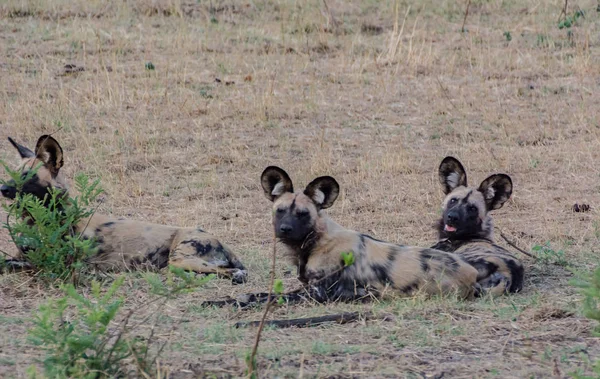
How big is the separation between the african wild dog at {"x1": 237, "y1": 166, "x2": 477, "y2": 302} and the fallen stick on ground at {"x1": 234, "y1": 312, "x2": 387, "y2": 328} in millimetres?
392

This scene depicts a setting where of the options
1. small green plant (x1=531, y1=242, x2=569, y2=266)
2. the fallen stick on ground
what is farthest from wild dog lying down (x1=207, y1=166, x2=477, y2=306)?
small green plant (x1=531, y1=242, x2=569, y2=266)

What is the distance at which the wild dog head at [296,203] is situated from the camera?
5.39 meters

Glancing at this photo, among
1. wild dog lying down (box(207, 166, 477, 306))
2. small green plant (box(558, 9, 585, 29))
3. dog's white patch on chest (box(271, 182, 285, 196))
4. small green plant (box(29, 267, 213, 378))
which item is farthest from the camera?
small green plant (box(558, 9, 585, 29))

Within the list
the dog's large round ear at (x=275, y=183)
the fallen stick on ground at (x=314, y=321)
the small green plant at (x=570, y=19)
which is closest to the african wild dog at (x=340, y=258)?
the dog's large round ear at (x=275, y=183)

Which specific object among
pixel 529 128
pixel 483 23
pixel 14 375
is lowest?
pixel 14 375

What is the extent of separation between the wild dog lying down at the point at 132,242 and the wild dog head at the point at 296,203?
49 cm

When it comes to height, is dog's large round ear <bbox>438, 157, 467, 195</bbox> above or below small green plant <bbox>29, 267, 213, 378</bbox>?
above

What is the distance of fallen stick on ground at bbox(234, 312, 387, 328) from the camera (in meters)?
4.56

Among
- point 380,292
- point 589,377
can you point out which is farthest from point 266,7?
point 589,377

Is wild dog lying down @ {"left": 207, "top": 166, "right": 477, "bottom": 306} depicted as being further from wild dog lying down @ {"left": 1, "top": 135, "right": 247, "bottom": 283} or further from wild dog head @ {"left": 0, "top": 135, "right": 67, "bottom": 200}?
wild dog head @ {"left": 0, "top": 135, "right": 67, "bottom": 200}

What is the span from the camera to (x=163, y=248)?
6.02m

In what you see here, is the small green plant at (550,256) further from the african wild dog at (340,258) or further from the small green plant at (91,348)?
the small green plant at (91,348)

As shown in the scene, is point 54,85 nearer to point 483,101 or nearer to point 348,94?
point 348,94

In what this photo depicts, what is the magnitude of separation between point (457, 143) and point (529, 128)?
70cm
